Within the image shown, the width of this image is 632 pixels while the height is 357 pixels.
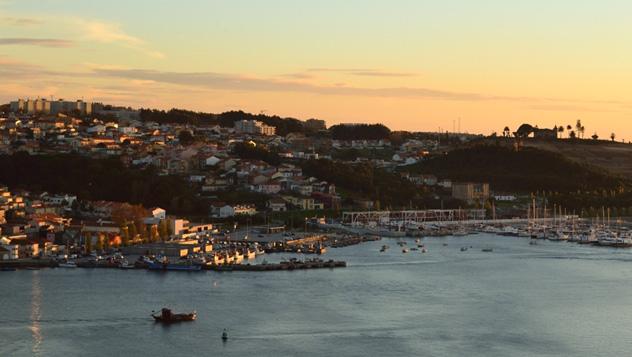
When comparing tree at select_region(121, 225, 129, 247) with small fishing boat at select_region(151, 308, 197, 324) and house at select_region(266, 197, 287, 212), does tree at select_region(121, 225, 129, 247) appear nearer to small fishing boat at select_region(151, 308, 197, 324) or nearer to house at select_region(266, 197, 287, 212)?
house at select_region(266, 197, 287, 212)

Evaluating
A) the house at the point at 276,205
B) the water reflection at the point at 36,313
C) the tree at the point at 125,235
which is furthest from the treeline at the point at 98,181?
the water reflection at the point at 36,313

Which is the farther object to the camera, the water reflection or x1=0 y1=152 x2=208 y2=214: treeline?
x1=0 y1=152 x2=208 y2=214: treeline

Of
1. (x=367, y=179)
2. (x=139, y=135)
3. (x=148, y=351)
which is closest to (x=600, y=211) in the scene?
(x=367, y=179)

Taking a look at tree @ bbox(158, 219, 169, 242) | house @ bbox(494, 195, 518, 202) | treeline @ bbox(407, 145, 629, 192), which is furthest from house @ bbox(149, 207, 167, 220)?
treeline @ bbox(407, 145, 629, 192)

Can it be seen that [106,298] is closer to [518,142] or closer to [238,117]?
[518,142]

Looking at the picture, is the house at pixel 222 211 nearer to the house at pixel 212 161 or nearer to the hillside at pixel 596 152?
the house at pixel 212 161

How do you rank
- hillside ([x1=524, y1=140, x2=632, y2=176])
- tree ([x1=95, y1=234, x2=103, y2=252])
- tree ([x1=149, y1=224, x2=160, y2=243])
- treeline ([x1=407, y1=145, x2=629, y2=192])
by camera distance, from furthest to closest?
hillside ([x1=524, y1=140, x2=632, y2=176])
treeline ([x1=407, y1=145, x2=629, y2=192])
tree ([x1=149, y1=224, x2=160, y2=243])
tree ([x1=95, y1=234, x2=103, y2=252])
